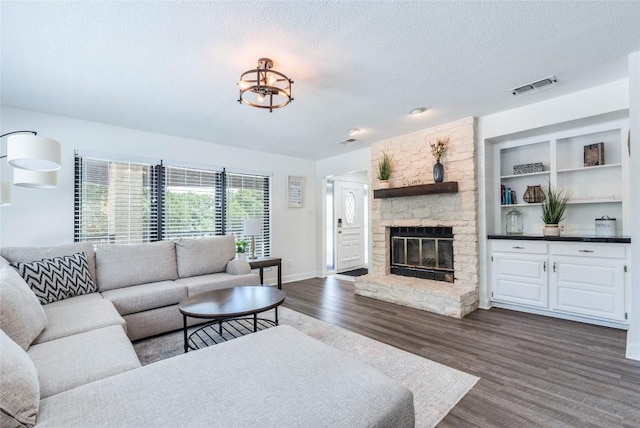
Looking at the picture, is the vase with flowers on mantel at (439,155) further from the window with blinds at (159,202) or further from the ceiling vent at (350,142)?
the window with blinds at (159,202)

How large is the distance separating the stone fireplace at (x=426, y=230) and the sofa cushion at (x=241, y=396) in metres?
2.59

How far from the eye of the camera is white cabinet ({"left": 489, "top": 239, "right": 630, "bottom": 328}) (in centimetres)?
286

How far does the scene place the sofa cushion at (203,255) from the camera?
3.57 metres

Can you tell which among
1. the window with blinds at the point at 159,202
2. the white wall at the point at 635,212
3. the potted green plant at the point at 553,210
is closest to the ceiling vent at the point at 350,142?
the window with blinds at the point at 159,202

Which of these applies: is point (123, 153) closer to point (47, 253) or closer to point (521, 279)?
point (47, 253)

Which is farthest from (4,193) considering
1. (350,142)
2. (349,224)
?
(349,224)

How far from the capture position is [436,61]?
2318mm

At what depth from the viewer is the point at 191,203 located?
174 inches

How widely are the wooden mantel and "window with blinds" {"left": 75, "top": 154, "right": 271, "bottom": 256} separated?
2206mm

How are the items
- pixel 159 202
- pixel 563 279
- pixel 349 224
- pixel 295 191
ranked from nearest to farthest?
pixel 563 279
pixel 159 202
pixel 295 191
pixel 349 224

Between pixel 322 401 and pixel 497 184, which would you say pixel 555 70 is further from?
pixel 322 401

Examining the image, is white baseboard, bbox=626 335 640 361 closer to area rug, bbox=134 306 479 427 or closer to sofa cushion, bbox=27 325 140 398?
area rug, bbox=134 306 479 427

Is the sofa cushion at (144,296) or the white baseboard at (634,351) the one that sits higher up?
the sofa cushion at (144,296)

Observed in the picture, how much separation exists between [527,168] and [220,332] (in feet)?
13.9
